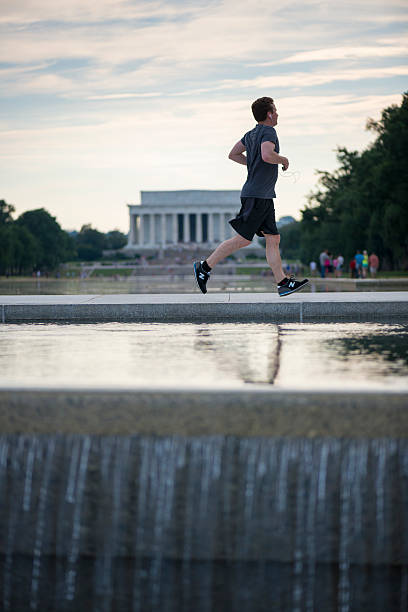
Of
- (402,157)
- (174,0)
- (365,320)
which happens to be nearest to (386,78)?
(402,157)

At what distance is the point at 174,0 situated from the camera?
131 feet

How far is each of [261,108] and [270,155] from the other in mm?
542

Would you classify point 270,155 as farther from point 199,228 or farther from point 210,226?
point 199,228

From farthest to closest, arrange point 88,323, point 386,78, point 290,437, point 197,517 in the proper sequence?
point 386,78 → point 88,323 → point 197,517 → point 290,437

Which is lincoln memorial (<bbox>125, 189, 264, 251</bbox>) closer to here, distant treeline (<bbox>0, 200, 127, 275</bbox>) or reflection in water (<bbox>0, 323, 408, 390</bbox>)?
distant treeline (<bbox>0, 200, 127, 275</bbox>)

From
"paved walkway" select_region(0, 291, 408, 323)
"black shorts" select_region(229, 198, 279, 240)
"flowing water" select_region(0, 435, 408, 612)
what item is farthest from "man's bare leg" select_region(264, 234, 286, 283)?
"flowing water" select_region(0, 435, 408, 612)

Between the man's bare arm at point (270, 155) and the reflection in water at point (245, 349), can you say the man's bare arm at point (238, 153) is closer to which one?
the man's bare arm at point (270, 155)

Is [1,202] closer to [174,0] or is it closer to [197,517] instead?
[174,0]

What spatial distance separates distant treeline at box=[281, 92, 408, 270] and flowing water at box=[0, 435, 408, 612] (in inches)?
1590

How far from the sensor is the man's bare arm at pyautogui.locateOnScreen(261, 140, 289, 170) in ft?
23.6

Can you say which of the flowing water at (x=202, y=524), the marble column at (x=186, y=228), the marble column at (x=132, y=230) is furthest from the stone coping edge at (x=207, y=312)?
the marble column at (x=132, y=230)

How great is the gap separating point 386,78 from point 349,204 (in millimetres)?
12897

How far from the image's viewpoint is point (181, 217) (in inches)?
5305

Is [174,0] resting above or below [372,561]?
above
